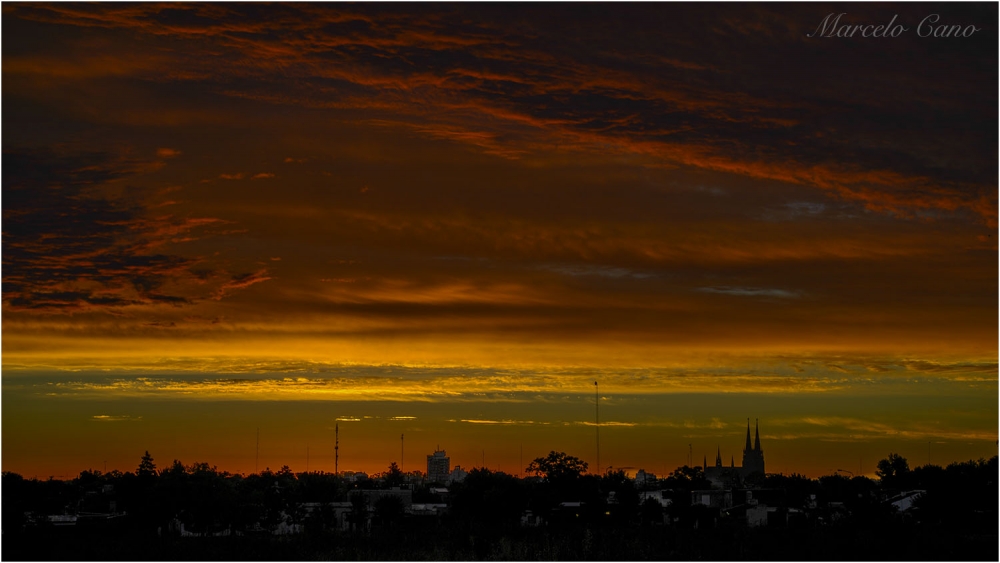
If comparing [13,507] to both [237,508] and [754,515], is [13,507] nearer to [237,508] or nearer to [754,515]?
[237,508]

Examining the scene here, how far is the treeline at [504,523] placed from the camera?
55438 mm

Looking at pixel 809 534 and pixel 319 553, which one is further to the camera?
pixel 809 534

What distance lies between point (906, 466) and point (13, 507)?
139116 mm

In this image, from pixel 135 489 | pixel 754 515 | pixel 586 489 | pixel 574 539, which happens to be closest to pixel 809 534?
pixel 574 539

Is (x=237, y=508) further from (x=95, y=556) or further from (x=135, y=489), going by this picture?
(x=95, y=556)

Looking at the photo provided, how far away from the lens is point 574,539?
195 ft

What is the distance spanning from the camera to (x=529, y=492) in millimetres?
106125

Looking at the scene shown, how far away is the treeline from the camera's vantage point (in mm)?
55438

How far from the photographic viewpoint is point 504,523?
87562 mm

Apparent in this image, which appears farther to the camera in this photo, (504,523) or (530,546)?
(504,523)

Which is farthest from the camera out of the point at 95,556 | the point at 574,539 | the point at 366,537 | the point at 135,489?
the point at 135,489

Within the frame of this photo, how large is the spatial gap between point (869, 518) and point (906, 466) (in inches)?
4042

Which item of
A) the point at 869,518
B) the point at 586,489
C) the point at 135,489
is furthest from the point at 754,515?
the point at 135,489

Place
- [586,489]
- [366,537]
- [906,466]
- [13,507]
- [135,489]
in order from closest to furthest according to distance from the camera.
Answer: [366,537], [13,507], [135,489], [586,489], [906,466]
